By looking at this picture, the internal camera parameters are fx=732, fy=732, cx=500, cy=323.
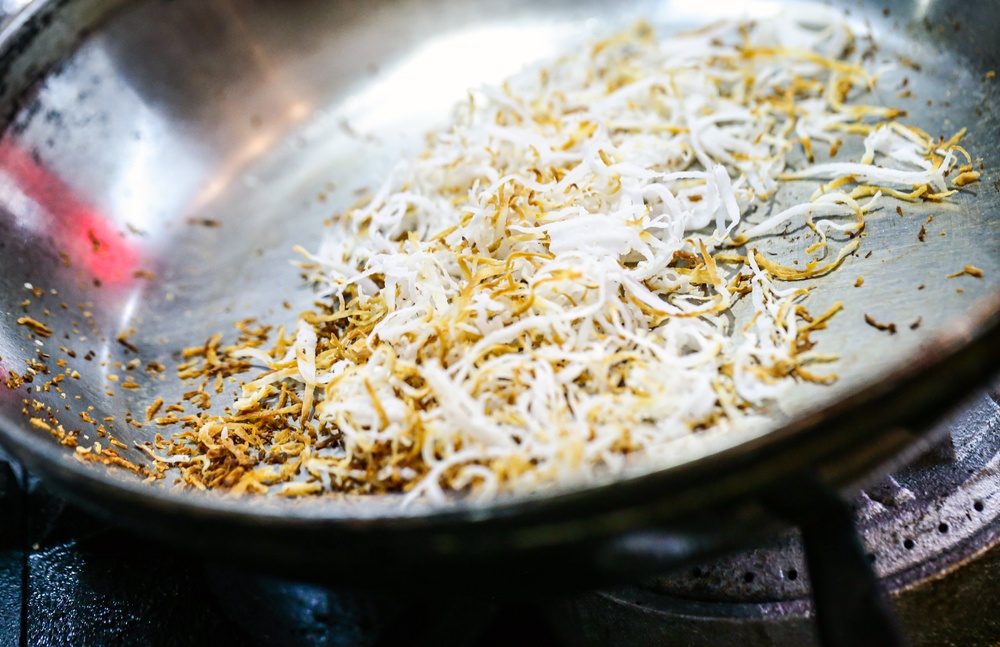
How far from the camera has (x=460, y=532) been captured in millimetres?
640

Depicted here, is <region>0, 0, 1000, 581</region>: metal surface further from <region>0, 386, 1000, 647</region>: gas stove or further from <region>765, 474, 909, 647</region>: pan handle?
<region>0, 386, 1000, 647</region>: gas stove

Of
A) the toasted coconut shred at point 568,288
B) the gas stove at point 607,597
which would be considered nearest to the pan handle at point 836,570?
the toasted coconut shred at point 568,288

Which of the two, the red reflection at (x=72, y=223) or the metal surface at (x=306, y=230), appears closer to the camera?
the metal surface at (x=306, y=230)

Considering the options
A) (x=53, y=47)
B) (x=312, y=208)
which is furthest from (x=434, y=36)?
(x=53, y=47)

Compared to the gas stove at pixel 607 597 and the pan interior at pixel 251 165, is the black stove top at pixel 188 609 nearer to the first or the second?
the gas stove at pixel 607 597

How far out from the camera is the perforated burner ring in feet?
3.07

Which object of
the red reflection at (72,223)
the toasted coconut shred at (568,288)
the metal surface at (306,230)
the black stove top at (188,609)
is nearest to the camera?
the metal surface at (306,230)

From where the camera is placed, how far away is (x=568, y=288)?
1.02 m

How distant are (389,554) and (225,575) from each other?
0.57 metres

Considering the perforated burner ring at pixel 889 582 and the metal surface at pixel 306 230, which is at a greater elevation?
the metal surface at pixel 306 230

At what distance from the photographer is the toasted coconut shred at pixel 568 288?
35.3 inches

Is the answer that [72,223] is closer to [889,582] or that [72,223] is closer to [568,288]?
[568,288]

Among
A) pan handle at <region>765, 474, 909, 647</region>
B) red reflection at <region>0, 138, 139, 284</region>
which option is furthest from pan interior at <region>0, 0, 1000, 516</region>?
pan handle at <region>765, 474, 909, 647</region>

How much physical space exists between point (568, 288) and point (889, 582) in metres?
0.56
